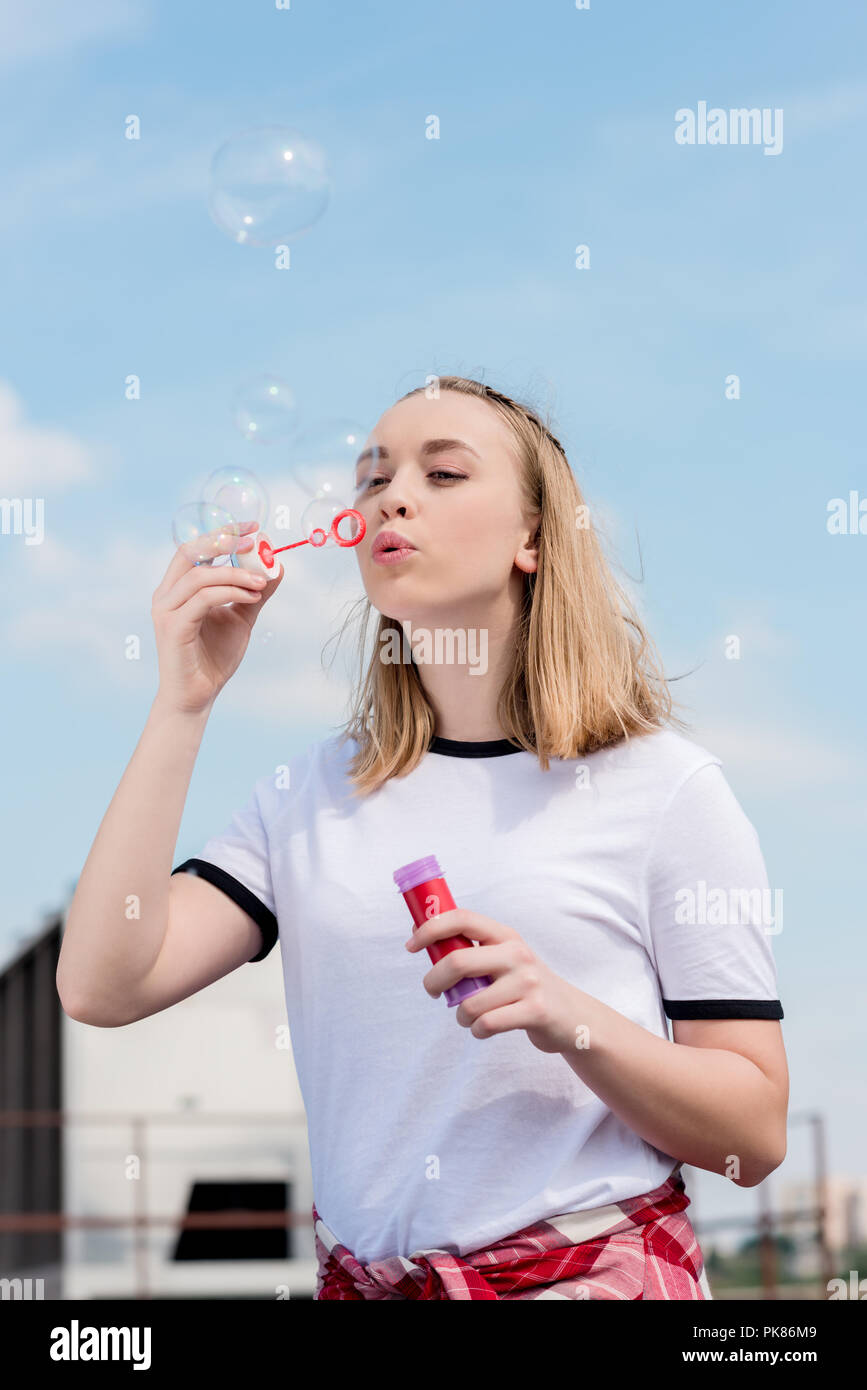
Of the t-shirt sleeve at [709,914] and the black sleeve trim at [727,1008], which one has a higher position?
the t-shirt sleeve at [709,914]

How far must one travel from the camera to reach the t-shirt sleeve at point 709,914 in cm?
163

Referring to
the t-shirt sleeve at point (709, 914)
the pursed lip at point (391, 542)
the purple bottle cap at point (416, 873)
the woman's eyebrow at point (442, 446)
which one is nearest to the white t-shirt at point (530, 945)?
the t-shirt sleeve at point (709, 914)

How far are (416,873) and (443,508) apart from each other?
54 cm

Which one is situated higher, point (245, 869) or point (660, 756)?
point (660, 756)

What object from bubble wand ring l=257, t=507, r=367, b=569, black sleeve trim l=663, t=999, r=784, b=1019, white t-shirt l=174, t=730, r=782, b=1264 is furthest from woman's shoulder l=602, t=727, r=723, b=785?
bubble wand ring l=257, t=507, r=367, b=569

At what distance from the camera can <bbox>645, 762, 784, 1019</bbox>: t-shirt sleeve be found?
1.63m

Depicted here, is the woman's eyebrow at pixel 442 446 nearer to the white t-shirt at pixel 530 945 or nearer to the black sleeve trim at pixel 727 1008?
the white t-shirt at pixel 530 945

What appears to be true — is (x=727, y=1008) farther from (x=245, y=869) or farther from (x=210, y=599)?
(x=210, y=599)

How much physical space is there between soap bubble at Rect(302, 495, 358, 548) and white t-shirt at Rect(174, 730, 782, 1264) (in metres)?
0.37

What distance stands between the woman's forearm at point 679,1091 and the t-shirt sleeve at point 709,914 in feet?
0.24

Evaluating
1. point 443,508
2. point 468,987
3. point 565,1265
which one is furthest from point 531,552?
point 565,1265

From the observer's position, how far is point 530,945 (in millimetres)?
1622

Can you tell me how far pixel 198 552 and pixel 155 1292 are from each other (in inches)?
296

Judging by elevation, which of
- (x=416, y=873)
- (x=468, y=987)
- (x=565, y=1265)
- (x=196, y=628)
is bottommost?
(x=565, y=1265)
